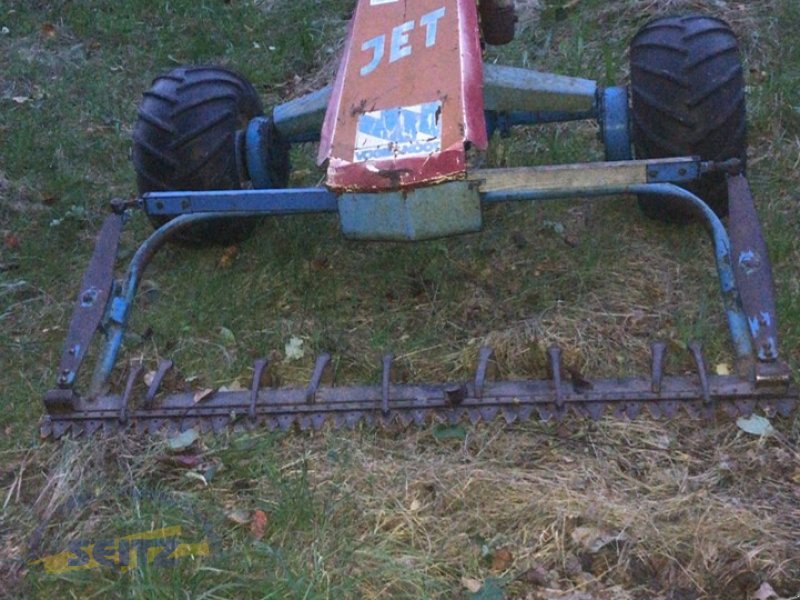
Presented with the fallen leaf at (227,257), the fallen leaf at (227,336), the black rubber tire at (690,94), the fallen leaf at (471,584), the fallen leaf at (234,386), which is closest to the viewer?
the fallen leaf at (471,584)

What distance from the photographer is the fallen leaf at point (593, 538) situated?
2.81 meters

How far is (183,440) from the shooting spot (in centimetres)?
330

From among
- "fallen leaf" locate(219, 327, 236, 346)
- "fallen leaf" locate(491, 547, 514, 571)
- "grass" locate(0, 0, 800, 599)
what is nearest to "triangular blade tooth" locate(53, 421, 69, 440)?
"grass" locate(0, 0, 800, 599)

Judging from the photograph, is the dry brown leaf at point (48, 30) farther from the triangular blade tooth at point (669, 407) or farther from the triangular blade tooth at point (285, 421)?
the triangular blade tooth at point (669, 407)

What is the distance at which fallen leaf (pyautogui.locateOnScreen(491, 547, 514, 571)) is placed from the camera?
9.21 ft

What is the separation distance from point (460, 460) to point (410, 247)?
1.23 metres

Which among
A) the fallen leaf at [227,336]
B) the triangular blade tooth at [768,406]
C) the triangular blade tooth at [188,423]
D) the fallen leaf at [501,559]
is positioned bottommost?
the fallen leaf at [501,559]

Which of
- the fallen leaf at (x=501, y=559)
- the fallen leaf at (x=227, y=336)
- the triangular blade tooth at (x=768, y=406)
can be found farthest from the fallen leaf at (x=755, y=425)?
the fallen leaf at (x=227, y=336)

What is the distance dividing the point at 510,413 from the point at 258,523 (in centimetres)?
75

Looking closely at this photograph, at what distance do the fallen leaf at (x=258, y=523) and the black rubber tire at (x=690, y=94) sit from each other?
1.83 m

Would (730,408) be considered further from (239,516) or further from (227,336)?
(227,336)

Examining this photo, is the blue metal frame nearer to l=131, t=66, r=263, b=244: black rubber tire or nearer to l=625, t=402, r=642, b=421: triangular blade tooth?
l=625, t=402, r=642, b=421: triangular blade tooth

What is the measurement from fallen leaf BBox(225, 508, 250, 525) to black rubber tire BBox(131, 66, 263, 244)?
51.1 inches

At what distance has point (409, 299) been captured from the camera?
3.96 metres
